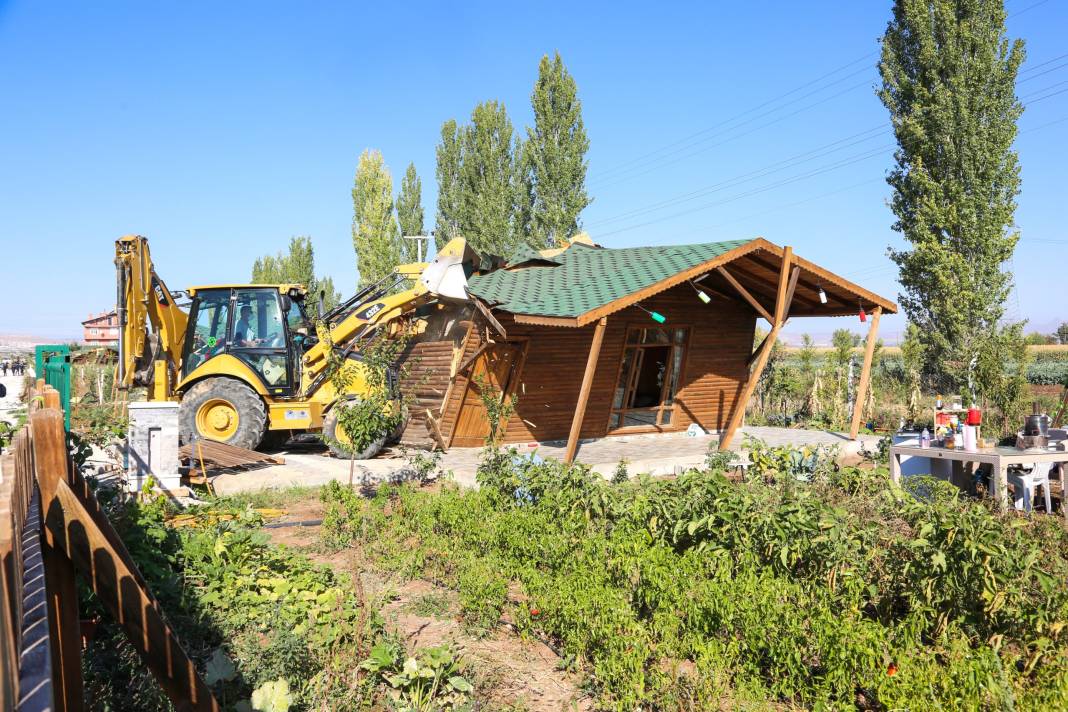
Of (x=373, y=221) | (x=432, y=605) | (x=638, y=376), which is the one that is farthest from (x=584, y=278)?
(x=373, y=221)

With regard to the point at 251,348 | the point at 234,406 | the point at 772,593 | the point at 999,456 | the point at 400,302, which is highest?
the point at 400,302

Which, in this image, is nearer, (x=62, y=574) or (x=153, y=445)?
(x=62, y=574)

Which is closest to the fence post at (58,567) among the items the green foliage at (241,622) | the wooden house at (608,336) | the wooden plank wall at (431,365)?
the green foliage at (241,622)

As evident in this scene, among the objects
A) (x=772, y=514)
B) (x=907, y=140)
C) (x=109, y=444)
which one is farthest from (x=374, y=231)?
(x=772, y=514)

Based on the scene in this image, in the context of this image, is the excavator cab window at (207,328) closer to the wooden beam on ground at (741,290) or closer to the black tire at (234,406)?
the black tire at (234,406)

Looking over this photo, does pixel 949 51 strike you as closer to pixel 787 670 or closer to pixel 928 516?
pixel 928 516

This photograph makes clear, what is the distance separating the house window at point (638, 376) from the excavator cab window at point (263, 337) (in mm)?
5664

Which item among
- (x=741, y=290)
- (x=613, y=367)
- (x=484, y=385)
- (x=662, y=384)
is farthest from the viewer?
(x=662, y=384)

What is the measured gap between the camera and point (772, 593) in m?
4.53

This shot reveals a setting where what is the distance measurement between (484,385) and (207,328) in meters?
4.47

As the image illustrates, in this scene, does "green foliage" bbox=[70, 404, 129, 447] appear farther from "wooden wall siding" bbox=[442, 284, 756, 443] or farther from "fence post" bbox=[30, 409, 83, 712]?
"fence post" bbox=[30, 409, 83, 712]

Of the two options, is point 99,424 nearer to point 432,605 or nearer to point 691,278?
point 432,605

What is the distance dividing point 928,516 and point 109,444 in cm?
988

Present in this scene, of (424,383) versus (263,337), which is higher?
(263,337)
